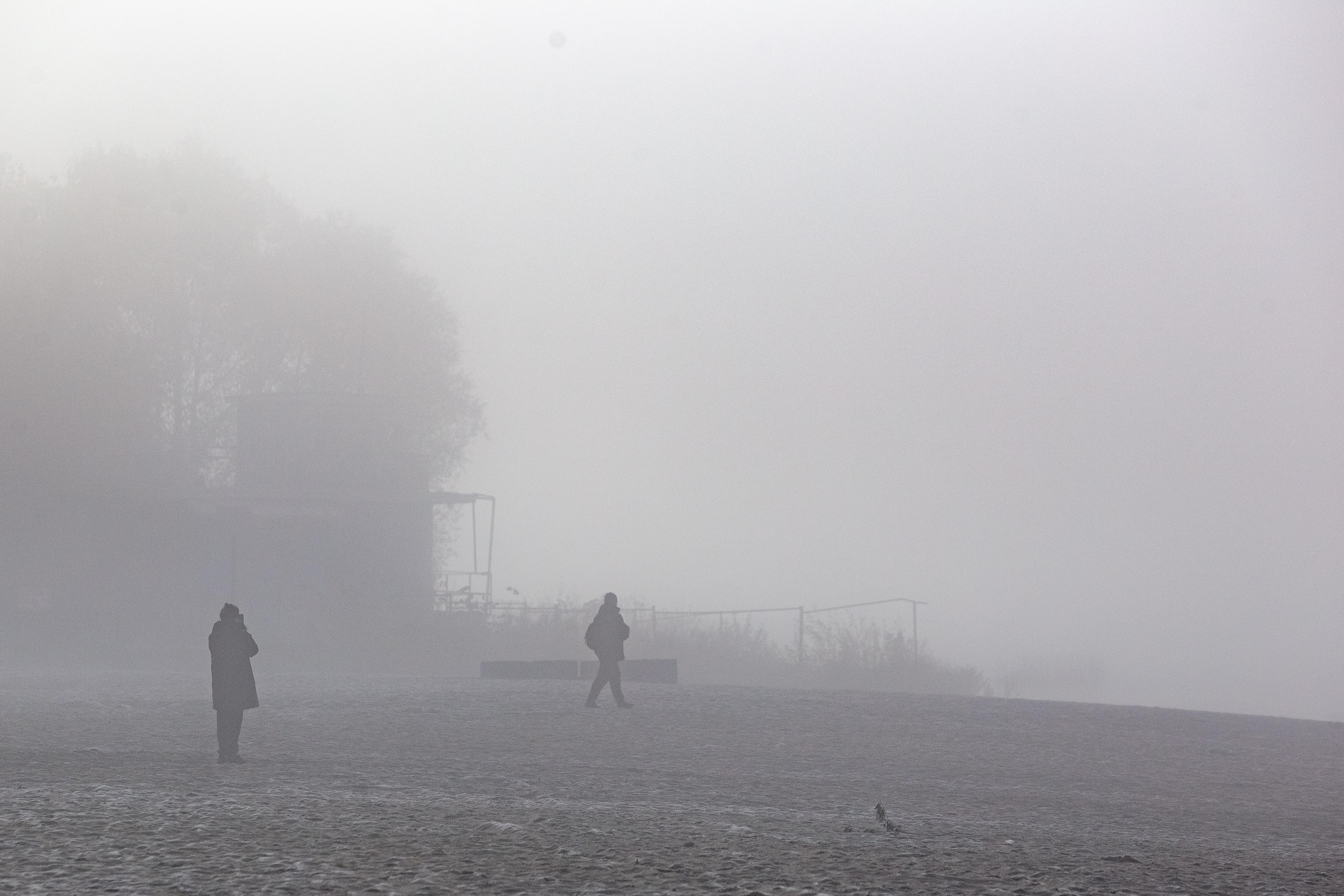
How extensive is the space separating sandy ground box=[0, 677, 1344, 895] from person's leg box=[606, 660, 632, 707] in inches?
5.9

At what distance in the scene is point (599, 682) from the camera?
715 inches

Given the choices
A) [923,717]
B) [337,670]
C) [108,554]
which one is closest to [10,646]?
[108,554]

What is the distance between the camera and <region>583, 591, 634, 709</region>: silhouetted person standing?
18078mm

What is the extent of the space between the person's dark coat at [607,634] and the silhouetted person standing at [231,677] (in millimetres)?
5162

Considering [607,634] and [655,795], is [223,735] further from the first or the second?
[607,634]

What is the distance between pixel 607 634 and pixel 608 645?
15cm

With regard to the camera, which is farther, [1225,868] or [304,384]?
[304,384]

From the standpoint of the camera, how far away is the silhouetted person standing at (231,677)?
→ 1289 cm

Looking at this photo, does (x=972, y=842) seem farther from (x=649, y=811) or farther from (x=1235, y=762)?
(x=1235, y=762)

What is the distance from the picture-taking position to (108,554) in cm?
3469

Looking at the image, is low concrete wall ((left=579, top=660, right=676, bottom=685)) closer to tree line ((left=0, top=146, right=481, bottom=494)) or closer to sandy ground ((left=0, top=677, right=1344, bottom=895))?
sandy ground ((left=0, top=677, right=1344, bottom=895))

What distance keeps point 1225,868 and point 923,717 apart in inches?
413

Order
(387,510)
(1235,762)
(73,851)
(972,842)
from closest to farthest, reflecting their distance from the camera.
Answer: (73,851), (972,842), (1235,762), (387,510)

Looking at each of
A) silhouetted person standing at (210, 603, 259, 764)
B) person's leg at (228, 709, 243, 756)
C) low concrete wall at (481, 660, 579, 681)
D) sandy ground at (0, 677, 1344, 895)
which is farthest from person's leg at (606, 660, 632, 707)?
person's leg at (228, 709, 243, 756)
